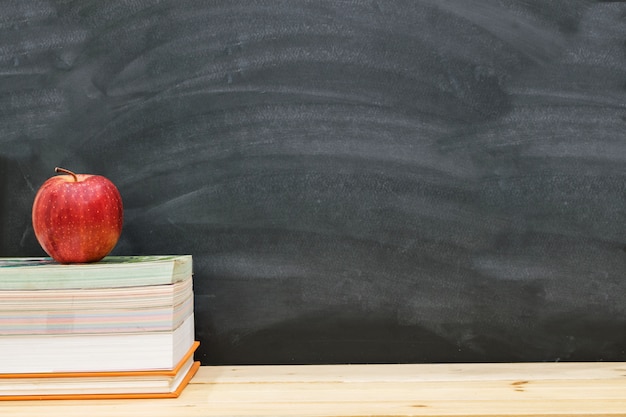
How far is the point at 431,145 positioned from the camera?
111 cm

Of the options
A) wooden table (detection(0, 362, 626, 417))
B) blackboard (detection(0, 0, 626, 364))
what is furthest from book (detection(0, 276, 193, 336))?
blackboard (detection(0, 0, 626, 364))

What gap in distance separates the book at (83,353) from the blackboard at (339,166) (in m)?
0.22

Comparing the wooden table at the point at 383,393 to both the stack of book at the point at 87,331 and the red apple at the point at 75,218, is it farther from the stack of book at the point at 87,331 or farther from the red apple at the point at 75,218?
the red apple at the point at 75,218

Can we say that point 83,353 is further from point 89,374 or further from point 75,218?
point 75,218

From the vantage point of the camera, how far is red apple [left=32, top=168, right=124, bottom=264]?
3.03 feet

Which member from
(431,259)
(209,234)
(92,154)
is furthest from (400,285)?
(92,154)

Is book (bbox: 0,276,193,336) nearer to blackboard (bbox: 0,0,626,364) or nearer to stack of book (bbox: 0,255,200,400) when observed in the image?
stack of book (bbox: 0,255,200,400)

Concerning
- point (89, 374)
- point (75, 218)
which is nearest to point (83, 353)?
point (89, 374)

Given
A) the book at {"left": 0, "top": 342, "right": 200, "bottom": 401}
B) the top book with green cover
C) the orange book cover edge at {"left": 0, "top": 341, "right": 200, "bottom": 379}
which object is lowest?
the book at {"left": 0, "top": 342, "right": 200, "bottom": 401}

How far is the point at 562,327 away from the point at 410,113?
0.46 meters

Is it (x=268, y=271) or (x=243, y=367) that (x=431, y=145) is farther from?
(x=243, y=367)

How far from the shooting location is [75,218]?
923 mm

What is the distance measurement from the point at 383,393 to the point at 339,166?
15.6 inches

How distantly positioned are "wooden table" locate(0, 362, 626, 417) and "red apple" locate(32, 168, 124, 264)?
218 millimetres
